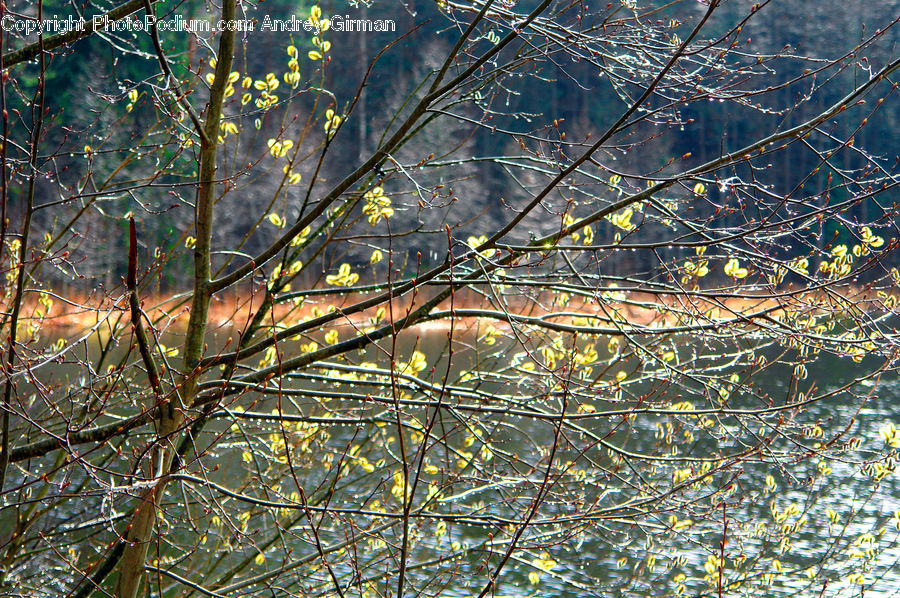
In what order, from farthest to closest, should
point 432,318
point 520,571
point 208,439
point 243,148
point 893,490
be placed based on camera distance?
1. point 243,148
2. point 893,490
3. point 520,571
4. point 208,439
5. point 432,318

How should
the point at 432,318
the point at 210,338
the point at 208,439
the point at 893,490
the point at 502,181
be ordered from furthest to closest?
the point at 502,181 → the point at 210,338 → the point at 893,490 → the point at 208,439 → the point at 432,318

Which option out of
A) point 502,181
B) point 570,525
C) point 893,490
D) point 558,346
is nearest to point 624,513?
point 570,525

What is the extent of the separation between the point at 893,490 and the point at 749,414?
9.45m

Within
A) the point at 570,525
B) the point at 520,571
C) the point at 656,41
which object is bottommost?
the point at 520,571

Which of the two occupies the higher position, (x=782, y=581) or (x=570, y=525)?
(x=570, y=525)

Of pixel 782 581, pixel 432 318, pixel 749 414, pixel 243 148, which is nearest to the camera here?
pixel 749 414

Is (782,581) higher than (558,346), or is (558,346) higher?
(558,346)

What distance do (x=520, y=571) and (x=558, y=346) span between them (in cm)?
641

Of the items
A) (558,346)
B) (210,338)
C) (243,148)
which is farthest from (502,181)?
(558,346)

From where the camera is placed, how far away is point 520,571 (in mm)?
9273

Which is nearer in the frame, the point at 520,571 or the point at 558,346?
the point at 558,346

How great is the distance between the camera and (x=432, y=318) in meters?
3.00

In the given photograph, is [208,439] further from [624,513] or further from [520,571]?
[624,513]

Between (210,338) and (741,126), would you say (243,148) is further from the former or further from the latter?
(741,126)
